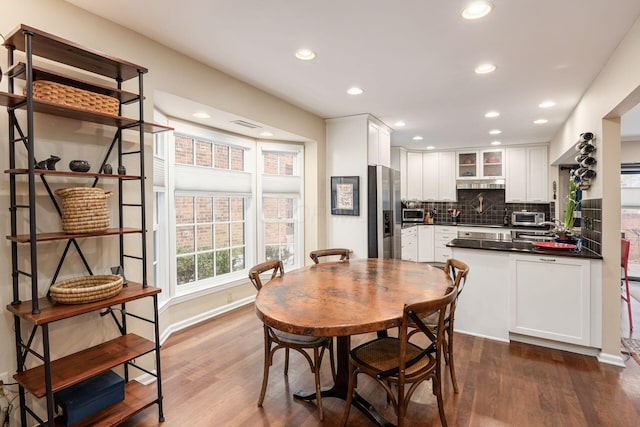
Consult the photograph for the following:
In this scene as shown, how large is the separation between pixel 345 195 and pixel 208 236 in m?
1.84

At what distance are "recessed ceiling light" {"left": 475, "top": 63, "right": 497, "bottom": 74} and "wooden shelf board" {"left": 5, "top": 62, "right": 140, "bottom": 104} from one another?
8.84 ft

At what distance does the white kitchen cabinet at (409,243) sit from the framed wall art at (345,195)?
7.83 ft

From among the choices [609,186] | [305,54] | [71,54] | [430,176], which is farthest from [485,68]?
[430,176]

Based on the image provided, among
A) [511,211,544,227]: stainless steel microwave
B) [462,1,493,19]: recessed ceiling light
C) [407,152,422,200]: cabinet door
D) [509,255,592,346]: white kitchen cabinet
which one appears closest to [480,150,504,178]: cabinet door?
[511,211,544,227]: stainless steel microwave

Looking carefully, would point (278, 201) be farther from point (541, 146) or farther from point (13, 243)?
point (541, 146)

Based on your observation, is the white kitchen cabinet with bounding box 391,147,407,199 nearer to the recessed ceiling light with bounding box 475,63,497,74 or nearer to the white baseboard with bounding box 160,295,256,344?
the recessed ceiling light with bounding box 475,63,497,74

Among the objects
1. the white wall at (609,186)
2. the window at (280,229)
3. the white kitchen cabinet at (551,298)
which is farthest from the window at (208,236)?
the white wall at (609,186)

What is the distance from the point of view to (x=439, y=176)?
23.3ft

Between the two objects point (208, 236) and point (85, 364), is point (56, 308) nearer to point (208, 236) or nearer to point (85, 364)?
point (85, 364)

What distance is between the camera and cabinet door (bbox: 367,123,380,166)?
14.4 feet

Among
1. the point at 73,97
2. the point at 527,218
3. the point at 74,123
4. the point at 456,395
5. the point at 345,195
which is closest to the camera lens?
the point at 73,97

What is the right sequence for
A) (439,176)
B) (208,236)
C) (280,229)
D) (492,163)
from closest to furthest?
(208,236) → (280,229) → (492,163) → (439,176)

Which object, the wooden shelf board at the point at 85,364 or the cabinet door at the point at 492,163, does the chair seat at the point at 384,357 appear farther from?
the cabinet door at the point at 492,163

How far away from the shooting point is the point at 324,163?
4668mm
